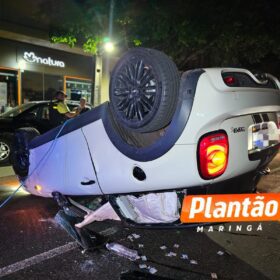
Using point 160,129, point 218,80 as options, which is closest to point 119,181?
point 160,129

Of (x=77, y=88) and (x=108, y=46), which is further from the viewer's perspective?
(x=77, y=88)

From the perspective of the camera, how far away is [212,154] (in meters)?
2.73

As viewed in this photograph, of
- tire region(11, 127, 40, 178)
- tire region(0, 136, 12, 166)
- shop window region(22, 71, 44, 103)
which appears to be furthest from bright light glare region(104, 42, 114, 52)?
tire region(11, 127, 40, 178)

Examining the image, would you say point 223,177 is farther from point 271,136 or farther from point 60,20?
point 60,20

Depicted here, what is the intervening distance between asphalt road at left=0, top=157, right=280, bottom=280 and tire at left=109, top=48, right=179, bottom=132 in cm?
129

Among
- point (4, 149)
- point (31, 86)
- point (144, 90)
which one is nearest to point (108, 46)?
point (31, 86)

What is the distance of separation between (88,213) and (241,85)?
215 cm

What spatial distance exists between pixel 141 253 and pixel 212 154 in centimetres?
133

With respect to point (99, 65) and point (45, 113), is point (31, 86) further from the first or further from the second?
point (45, 113)

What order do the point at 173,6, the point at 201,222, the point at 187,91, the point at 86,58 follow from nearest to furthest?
the point at 187,91 → the point at 201,222 → the point at 173,6 → the point at 86,58

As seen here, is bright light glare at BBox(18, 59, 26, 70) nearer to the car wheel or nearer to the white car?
the car wheel

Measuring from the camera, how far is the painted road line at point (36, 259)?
3.04 metres

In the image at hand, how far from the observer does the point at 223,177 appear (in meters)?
2.86

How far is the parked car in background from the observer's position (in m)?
7.90
